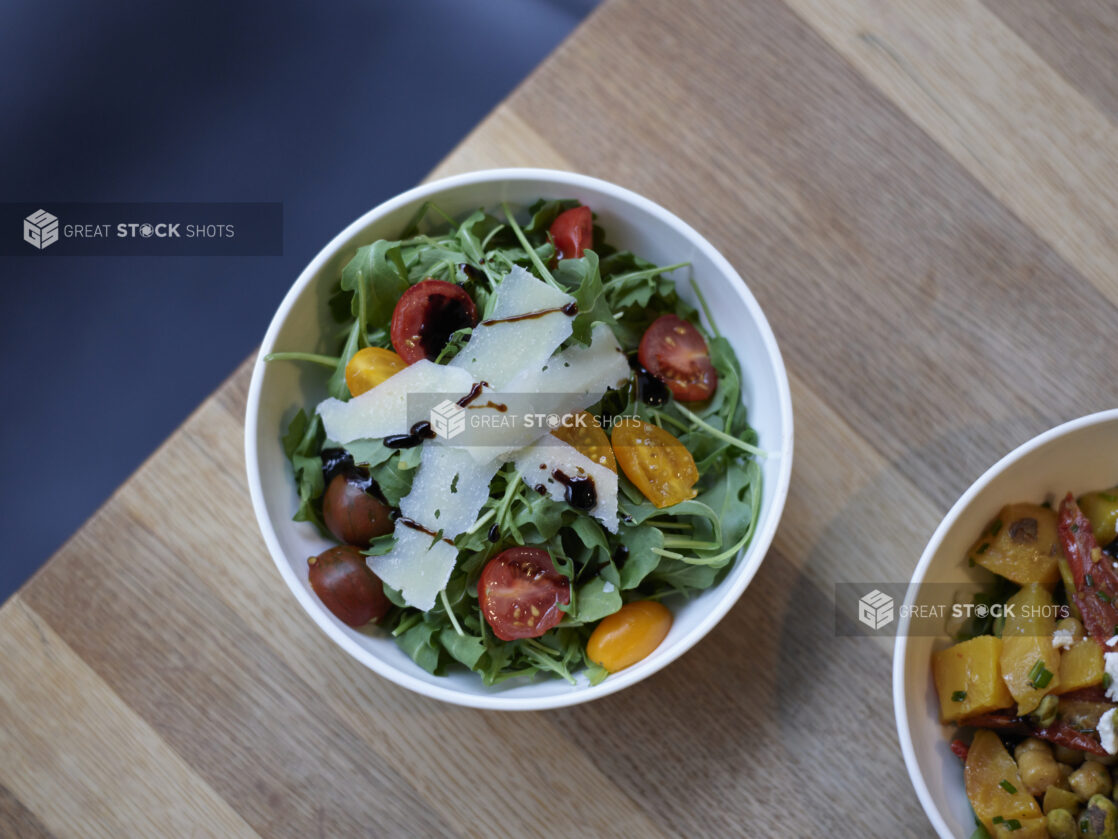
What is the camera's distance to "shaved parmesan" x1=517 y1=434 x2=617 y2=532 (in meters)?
1.17

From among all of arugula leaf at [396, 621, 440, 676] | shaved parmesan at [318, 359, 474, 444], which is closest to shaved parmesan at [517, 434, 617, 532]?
shaved parmesan at [318, 359, 474, 444]

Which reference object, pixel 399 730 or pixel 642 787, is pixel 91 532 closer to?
pixel 399 730

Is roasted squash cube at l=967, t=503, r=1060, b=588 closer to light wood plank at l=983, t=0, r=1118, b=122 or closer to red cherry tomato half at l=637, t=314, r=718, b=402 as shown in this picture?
red cherry tomato half at l=637, t=314, r=718, b=402

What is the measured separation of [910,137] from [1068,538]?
24.8 inches

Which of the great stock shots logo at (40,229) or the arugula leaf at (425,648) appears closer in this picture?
the arugula leaf at (425,648)

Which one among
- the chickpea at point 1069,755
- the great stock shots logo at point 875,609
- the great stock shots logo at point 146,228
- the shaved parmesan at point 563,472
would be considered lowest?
the great stock shots logo at point 146,228

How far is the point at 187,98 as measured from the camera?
203 centimetres

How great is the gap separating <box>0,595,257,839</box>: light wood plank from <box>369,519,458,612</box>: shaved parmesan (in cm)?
51

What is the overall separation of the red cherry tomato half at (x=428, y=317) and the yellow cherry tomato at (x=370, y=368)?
0.02 metres

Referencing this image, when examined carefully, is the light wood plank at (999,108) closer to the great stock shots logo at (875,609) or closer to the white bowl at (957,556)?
the white bowl at (957,556)

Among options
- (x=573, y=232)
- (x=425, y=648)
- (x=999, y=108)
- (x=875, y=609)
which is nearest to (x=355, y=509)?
(x=425, y=648)

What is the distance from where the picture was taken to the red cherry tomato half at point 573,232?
127cm

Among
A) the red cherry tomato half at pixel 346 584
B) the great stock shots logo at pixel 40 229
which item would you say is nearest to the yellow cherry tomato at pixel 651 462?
the red cherry tomato half at pixel 346 584

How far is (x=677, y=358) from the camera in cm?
128
